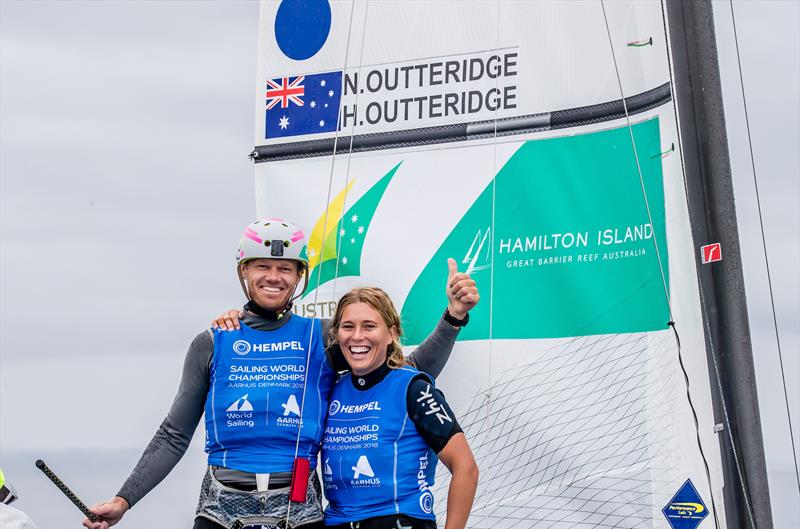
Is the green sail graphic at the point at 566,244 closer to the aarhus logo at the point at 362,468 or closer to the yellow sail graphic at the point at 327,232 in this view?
the yellow sail graphic at the point at 327,232

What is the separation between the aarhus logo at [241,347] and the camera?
3666 mm

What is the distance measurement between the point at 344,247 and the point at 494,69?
0.93 m

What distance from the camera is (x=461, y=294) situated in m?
3.74

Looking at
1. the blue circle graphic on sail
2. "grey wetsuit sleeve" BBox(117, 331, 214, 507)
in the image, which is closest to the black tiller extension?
"grey wetsuit sleeve" BBox(117, 331, 214, 507)

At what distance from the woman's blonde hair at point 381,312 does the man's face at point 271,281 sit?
0.17 metres

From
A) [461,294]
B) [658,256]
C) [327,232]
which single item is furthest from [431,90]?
[461,294]

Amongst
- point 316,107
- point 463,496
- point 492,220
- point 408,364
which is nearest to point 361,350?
point 408,364

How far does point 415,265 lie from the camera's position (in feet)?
16.9

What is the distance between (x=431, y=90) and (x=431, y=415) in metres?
2.04

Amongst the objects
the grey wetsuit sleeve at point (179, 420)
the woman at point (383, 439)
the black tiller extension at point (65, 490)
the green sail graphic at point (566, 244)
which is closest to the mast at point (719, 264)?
the green sail graphic at point (566, 244)

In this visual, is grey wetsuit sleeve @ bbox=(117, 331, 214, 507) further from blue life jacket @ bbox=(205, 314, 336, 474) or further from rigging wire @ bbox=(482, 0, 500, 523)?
rigging wire @ bbox=(482, 0, 500, 523)

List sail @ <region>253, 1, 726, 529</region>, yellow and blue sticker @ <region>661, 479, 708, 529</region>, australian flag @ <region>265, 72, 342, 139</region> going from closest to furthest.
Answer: yellow and blue sticker @ <region>661, 479, 708, 529</region>
sail @ <region>253, 1, 726, 529</region>
australian flag @ <region>265, 72, 342, 139</region>

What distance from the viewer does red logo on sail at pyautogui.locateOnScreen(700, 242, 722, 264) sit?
4315 millimetres

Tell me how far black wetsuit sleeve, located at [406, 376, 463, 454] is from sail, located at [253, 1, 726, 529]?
1.23 m
